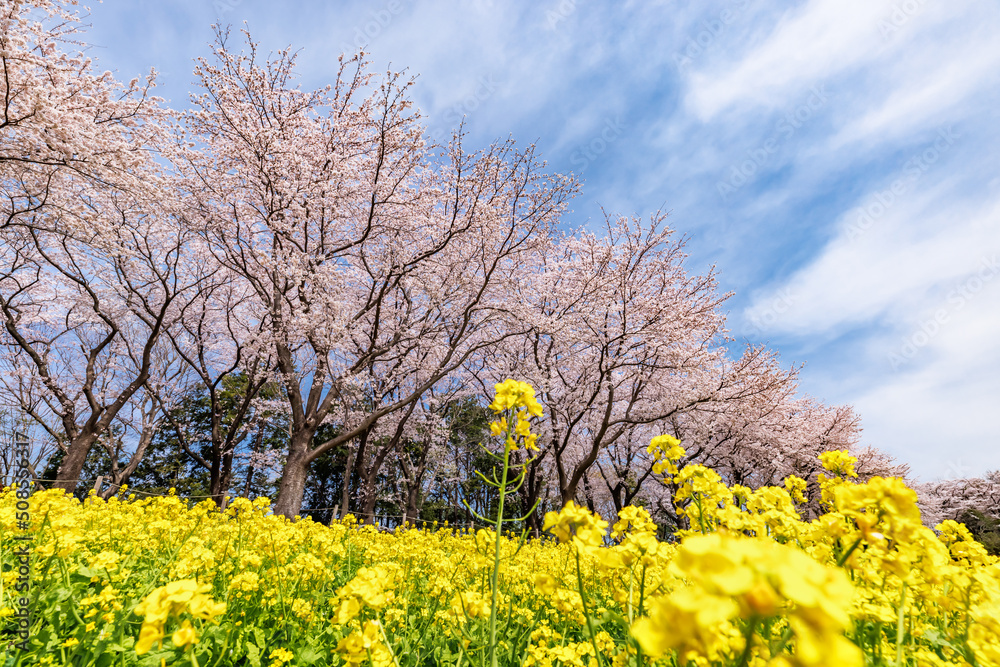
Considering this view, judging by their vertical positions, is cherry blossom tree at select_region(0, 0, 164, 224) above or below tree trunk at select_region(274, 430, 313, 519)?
above

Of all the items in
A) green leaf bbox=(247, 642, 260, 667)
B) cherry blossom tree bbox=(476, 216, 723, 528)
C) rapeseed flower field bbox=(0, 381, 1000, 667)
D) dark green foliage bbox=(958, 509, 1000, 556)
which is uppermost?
cherry blossom tree bbox=(476, 216, 723, 528)

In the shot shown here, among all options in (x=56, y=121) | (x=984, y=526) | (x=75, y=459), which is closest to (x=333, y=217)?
(x=56, y=121)

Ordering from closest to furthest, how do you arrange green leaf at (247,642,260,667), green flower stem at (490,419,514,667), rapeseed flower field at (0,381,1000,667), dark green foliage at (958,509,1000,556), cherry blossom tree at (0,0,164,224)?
rapeseed flower field at (0,381,1000,667) → green flower stem at (490,419,514,667) → green leaf at (247,642,260,667) → cherry blossom tree at (0,0,164,224) → dark green foliage at (958,509,1000,556)

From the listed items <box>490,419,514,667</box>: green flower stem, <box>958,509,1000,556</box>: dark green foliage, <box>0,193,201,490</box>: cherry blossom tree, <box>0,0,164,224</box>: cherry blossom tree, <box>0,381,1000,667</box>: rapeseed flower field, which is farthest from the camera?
<box>958,509,1000,556</box>: dark green foliage

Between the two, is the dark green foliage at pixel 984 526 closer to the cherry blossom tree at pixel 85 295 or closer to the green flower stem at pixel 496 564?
the green flower stem at pixel 496 564

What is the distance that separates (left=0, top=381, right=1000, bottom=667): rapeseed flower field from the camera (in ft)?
2.03

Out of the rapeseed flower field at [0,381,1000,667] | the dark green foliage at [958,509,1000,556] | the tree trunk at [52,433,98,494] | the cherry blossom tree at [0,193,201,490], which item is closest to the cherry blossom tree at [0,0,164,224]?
the cherry blossom tree at [0,193,201,490]

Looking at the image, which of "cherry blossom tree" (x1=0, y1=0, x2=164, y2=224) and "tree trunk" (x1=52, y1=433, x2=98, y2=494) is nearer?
"cherry blossom tree" (x1=0, y1=0, x2=164, y2=224)

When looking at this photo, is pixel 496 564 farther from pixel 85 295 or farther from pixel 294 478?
pixel 85 295

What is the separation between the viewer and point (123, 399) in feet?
40.3

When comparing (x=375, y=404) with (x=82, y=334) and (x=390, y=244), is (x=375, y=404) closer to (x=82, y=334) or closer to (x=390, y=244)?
(x=390, y=244)

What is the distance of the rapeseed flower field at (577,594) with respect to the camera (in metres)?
0.62

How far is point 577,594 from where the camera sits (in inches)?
111

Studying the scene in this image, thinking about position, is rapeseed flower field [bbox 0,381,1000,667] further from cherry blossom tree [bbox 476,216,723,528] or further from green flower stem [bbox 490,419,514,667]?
cherry blossom tree [bbox 476,216,723,528]
